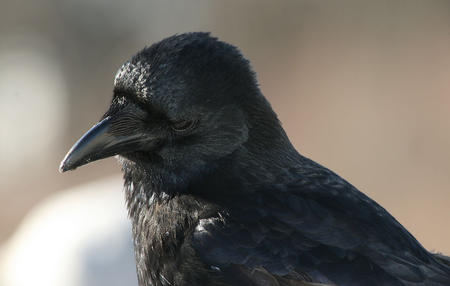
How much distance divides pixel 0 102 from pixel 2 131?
1.87 ft

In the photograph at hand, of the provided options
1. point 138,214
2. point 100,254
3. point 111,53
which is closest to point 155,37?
point 111,53

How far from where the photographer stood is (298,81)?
14016 mm

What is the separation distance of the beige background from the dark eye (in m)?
5.40

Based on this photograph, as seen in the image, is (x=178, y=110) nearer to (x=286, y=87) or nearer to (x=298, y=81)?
(x=286, y=87)

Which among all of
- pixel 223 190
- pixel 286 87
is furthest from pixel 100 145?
pixel 286 87

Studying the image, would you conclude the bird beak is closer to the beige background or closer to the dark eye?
the dark eye

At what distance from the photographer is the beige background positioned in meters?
11.8

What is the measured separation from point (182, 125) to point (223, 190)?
1.21 feet

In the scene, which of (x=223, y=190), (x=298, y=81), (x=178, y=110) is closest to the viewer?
(x=178, y=110)

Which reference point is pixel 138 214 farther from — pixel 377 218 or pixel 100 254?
pixel 100 254

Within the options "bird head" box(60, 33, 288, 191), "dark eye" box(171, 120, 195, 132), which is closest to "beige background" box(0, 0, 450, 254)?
"bird head" box(60, 33, 288, 191)

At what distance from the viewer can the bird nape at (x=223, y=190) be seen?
4113 mm

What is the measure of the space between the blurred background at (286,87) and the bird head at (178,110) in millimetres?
3708

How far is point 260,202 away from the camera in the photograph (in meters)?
4.34
